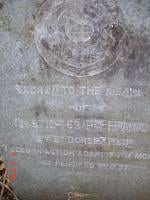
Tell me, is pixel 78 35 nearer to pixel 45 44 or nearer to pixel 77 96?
pixel 45 44

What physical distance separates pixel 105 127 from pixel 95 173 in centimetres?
33

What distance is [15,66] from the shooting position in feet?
7.02

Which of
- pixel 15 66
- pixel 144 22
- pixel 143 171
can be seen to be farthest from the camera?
pixel 143 171

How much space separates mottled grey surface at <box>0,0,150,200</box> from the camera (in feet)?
6.61

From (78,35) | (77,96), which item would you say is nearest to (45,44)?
(78,35)

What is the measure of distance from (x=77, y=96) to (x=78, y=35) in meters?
0.33

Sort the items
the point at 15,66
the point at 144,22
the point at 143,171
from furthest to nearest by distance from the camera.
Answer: the point at 143,171 → the point at 15,66 → the point at 144,22

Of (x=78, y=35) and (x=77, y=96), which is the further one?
(x=77, y=96)

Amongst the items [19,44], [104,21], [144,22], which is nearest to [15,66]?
[19,44]

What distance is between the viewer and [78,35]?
80.1 inches

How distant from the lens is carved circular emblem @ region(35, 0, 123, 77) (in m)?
2.00

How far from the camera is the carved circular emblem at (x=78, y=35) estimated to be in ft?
6.56

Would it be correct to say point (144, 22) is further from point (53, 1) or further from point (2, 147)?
point (2, 147)

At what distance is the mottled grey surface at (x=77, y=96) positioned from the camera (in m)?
2.01
